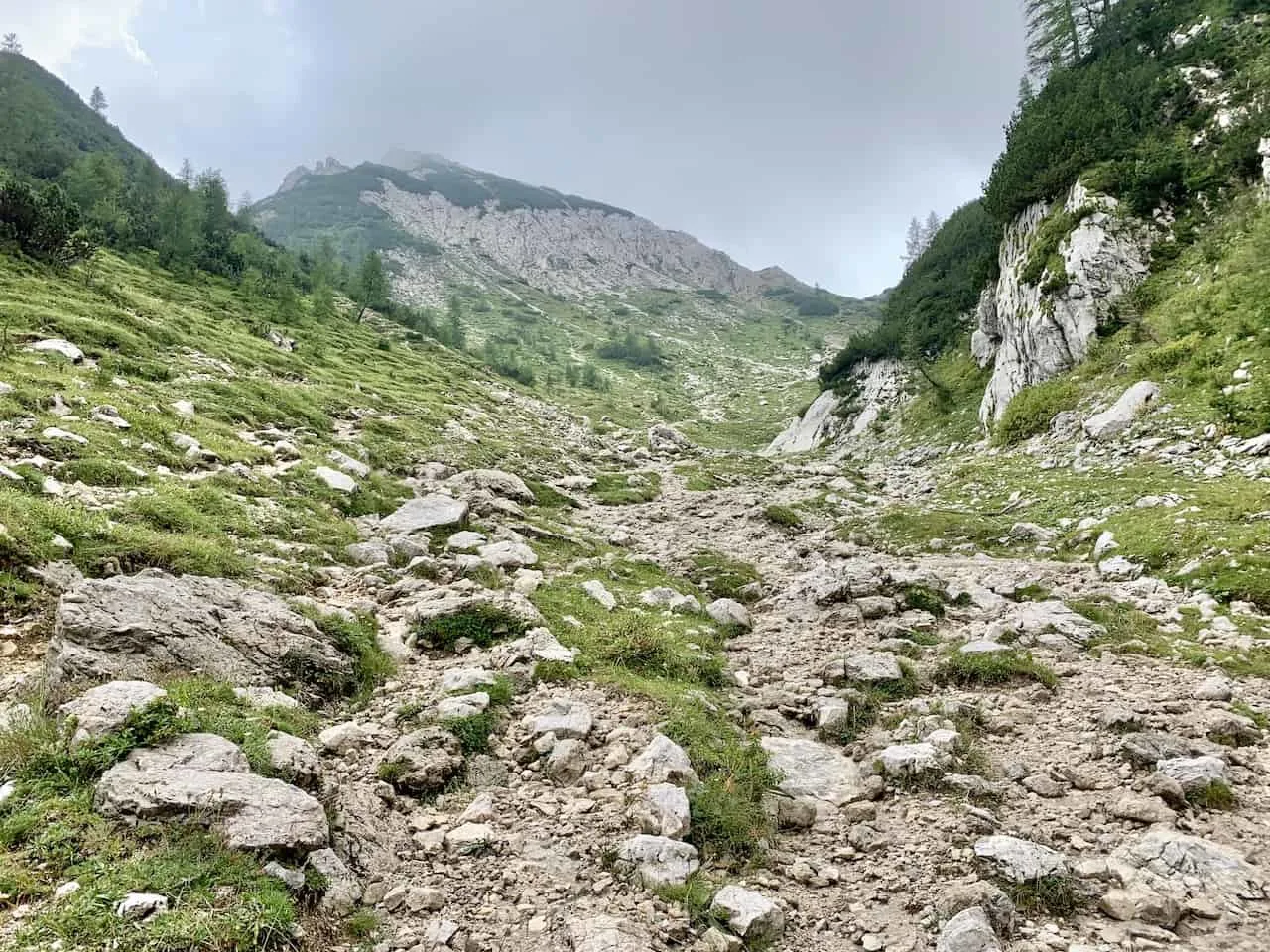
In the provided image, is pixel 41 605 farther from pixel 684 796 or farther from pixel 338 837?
pixel 684 796

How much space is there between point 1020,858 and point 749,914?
2.70 metres

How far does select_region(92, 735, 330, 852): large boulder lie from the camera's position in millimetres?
5465

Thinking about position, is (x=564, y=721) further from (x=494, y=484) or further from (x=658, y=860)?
(x=494, y=484)

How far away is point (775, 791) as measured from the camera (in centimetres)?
798

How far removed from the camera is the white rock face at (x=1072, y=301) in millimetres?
31719

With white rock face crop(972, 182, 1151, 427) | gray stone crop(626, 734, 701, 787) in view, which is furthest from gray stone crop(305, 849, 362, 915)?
white rock face crop(972, 182, 1151, 427)

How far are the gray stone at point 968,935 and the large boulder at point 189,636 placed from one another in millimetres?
8038

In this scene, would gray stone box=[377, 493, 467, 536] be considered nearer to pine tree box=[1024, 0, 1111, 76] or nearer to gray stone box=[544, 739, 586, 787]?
gray stone box=[544, 739, 586, 787]

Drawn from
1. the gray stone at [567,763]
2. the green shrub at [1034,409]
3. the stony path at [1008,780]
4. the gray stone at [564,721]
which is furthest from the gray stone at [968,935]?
the green shrub at [1034,409]

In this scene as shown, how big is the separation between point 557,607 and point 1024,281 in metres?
37.4

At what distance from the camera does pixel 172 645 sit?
8.20 meters

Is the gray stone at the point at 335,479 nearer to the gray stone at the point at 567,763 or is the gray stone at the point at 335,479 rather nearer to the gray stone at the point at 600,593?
the gray stone at the point at 600,593

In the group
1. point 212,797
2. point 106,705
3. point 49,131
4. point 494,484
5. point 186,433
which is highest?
point 49,131

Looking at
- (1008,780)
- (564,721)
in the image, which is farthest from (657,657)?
(1008,780)
